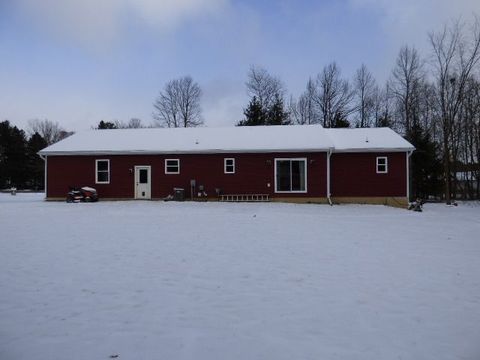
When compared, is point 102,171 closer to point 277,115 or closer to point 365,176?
point 365,176

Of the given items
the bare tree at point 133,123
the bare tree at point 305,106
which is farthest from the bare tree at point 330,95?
the bare tree at point 133,123

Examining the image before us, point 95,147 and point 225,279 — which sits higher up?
point 95,147

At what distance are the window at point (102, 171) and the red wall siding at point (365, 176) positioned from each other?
1260 cm

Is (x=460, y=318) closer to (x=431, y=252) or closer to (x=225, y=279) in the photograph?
(x=225, y=279)

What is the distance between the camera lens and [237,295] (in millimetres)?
Answer: 5484

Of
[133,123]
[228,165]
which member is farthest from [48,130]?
[228,165]

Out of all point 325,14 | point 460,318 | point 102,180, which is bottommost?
point 460,318

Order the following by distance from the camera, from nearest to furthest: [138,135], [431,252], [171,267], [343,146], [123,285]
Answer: [123,285] → [171,267] → [431,252] → [343,146] → [138,135]

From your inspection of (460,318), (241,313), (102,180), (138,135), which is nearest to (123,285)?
(241,313)

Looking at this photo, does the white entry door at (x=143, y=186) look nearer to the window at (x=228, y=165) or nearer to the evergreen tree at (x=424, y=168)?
the window at (x=228, y=165)

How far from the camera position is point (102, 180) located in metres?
22.3

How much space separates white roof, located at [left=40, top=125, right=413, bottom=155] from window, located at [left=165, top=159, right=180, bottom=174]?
Answer: 66 centimetres

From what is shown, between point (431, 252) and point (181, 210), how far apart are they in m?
10.7

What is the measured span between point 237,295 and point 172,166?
55.9ft
